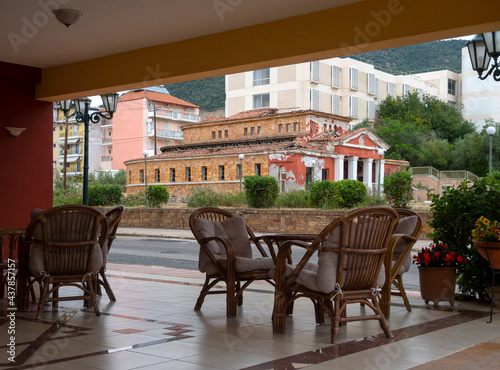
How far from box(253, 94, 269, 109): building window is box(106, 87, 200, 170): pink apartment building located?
13.0 metres

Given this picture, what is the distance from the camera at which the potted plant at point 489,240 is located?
5773 mm

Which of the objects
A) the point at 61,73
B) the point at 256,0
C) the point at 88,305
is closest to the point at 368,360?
the point at 88,305

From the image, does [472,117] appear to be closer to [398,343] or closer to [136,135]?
[136,135]

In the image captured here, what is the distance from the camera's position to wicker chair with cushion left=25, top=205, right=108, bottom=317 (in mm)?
5586

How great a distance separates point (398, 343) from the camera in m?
4.67

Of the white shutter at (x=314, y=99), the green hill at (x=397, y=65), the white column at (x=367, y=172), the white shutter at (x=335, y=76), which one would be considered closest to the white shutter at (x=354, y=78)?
the white shutter at (x=335, y=76)

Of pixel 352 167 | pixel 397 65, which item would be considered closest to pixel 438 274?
pixel 352 167

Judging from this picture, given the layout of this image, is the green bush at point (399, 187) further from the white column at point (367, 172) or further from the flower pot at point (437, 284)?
the flower pot at point (437, 284)

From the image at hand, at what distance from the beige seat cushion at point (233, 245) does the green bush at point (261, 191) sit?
17794mm

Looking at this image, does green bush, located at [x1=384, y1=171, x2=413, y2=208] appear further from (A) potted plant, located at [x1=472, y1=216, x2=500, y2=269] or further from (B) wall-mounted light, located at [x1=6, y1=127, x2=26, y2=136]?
(A) potted plant, located at [x1=472, y1=216, x2=500, y2=269]

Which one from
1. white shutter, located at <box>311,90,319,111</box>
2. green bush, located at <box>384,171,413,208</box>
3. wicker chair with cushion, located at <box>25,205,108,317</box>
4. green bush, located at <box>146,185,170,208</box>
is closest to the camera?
wicker chair with cushion, located at <box>25,205,108,317</box>

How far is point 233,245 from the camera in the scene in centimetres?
652

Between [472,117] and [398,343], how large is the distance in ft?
224

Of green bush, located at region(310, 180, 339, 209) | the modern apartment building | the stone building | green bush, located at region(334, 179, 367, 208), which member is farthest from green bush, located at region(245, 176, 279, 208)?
the modern apartment building
